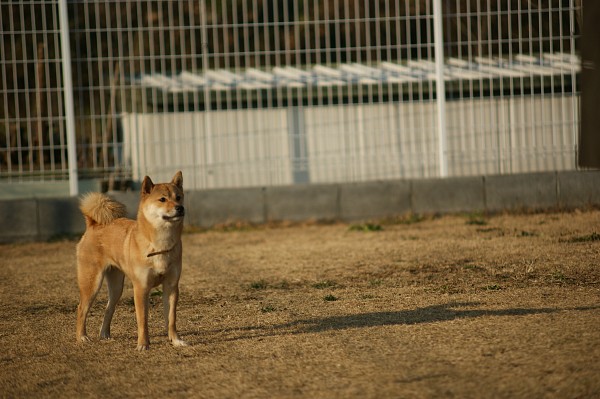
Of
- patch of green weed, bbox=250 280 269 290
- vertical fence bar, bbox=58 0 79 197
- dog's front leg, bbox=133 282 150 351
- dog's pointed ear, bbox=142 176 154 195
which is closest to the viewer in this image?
dog's front leg, bbox=133 282 150 351

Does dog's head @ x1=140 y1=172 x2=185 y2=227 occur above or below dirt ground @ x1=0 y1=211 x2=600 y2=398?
above

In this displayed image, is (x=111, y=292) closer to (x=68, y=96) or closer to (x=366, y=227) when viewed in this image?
(x=366, y=227)

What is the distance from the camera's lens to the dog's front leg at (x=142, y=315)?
614 centimetres

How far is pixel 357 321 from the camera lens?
6719 mm

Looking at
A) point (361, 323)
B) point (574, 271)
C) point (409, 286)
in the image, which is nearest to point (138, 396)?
point (361, 323)

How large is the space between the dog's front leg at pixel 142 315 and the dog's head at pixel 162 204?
1.59ft

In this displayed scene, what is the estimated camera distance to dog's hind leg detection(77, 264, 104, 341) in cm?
661

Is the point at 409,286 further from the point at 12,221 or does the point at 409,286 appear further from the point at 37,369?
the point at 12,221

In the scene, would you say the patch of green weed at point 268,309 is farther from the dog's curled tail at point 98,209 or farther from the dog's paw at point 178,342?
the dog's curled tail at point 98,209

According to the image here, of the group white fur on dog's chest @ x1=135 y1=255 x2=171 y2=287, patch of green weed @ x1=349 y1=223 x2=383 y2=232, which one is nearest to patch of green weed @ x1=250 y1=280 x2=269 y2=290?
white fur on dog's chest @ x1=135 y1=255 x2=171 y2=287

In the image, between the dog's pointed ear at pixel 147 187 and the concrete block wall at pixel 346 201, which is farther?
the concrete block wall at pixel 346 201

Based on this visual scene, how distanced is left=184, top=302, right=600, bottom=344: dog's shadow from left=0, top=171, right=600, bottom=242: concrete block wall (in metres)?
7.11

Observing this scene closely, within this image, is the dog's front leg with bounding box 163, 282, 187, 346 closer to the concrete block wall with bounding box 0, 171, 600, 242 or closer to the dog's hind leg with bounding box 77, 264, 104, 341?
the dog's hind leg with bounding box 77, 264, 104, 341

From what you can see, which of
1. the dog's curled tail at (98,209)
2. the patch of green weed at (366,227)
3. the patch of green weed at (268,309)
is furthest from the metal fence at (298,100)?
the dog's curled tail at (98,209)
